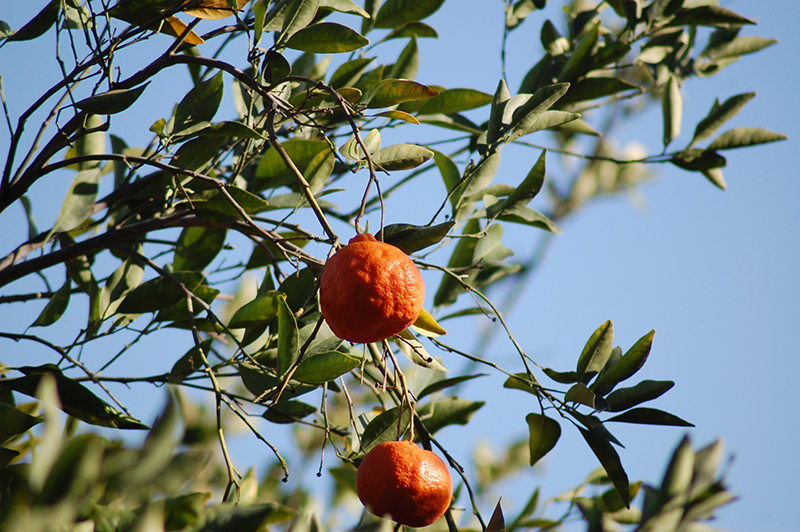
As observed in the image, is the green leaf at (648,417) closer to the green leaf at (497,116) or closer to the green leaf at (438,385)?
the green leaf at (438,385)

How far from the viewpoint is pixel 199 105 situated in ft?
3.79

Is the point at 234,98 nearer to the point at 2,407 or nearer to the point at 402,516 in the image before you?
the point at 2,407

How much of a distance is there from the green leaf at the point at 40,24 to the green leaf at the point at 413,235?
2.37 ft

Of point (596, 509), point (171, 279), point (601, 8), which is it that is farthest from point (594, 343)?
point (601, 8)

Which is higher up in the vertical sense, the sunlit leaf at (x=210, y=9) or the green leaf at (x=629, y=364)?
the sunlit leaf at (x=210, y=9)

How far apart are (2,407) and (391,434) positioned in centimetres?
58

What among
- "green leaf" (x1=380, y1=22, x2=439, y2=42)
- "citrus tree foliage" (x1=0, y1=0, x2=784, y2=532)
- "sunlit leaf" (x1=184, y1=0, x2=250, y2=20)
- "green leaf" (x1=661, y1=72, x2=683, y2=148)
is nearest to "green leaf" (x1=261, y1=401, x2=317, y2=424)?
"citrus tree foliage" (x1=0, y1=0, x2=784, y2=532)

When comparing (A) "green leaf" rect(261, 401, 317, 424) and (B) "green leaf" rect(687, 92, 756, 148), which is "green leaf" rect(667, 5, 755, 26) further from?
(A) "green leaf" rect(261, 401, 317, 424)

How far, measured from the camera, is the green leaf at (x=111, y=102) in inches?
39.4

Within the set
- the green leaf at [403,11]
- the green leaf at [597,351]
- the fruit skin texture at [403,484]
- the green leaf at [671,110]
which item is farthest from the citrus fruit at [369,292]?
the green leaf at [671,110]

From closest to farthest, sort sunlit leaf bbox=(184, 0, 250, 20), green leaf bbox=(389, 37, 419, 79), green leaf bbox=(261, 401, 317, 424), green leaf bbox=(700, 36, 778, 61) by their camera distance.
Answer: sunlit leaf bbox=(184, 0, 250, 20) < green leaf bbox=(261, 401, 317, 424) < green leaf bbox=(389, 37, 419, 79) < green leaf bbox=(700, 36, 778, 61)

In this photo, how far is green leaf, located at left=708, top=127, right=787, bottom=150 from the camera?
1557mm

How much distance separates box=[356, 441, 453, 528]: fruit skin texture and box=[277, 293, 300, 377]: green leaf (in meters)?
0.20

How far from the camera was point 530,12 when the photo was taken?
175 cm
